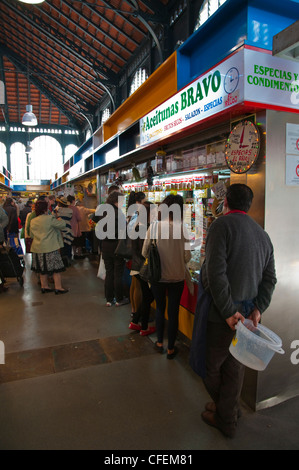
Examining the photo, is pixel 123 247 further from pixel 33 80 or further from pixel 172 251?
pixel 33 80

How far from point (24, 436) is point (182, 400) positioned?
1.24 m

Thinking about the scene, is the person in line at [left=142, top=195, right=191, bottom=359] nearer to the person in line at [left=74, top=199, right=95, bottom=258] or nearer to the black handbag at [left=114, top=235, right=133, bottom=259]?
the black handbag at [left=114, top=235, right=133, bottom=259]

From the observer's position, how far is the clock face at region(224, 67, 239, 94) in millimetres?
2242

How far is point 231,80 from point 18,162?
28849mm

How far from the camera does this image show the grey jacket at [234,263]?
1931 mm

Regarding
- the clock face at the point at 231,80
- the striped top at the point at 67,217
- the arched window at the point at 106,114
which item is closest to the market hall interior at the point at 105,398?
the clock face at the point at 231,80

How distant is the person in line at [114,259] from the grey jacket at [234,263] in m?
2.56

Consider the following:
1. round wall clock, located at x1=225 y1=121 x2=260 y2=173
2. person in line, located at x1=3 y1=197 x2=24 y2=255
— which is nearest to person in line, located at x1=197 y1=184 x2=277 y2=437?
round wall clock, located at x1=225 y1=121 x2=260 y2=173

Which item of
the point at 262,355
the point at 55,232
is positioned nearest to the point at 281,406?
the point at 262,355

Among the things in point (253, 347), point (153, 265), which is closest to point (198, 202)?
point (153, 265)

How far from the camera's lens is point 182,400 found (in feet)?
8.34

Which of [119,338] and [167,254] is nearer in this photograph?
[167,254]

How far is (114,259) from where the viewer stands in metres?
4.61
